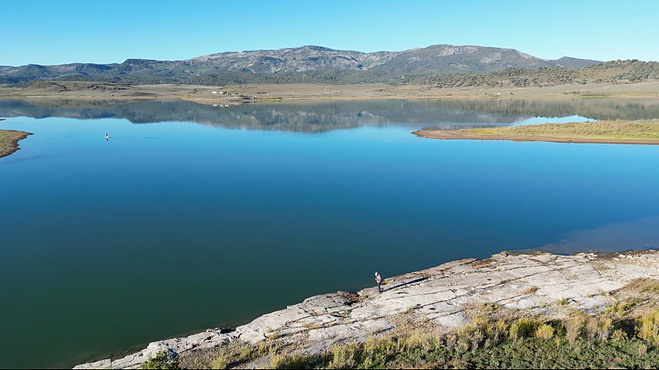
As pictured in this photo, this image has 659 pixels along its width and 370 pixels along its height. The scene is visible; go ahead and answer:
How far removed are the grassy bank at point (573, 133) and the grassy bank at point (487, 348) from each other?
52.8m

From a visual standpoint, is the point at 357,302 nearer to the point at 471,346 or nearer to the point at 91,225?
the point at 471,346

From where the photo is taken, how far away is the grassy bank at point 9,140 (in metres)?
51.7

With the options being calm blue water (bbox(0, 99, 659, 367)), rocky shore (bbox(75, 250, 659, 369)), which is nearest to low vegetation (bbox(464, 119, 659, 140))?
calm blue water (bbox(0, 99, 659, 367))

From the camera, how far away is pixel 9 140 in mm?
59219

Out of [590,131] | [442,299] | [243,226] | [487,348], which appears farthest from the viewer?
[590,131]

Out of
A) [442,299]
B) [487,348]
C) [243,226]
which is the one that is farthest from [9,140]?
[487,348]

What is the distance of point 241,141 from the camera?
6322 cm

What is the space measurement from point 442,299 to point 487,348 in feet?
11.5

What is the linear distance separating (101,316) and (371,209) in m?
18.0

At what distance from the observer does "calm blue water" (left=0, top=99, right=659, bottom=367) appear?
15695 millimetres

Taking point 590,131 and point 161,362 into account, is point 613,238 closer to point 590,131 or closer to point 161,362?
point 161,362

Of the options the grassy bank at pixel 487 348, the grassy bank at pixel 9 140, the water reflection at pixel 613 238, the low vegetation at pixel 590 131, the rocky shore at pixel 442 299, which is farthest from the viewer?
the low vegetation at pixel 590 131

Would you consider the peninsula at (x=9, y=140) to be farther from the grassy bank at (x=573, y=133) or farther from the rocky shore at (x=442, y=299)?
the grassy bank at (x=573, y=133)

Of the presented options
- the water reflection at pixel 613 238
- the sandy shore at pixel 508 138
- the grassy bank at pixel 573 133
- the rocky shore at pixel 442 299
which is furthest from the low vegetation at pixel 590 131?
the rocky shore at pixel 442 299
